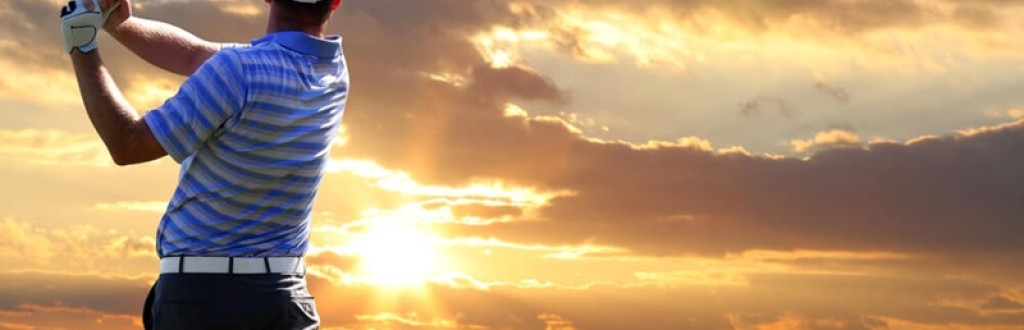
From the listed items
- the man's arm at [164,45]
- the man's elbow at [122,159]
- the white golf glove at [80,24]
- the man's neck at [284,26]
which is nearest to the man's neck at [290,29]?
the man's neck at [284,26]

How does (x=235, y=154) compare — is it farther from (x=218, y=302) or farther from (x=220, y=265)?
(x=218, y=302)

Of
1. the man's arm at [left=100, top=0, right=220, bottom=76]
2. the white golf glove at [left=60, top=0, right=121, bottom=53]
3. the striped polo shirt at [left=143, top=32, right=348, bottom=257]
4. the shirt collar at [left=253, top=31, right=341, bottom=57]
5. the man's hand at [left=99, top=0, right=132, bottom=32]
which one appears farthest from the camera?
the man's arm at [left=100, top=0, right=220, bottom=76]

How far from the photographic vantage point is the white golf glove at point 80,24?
6992mm

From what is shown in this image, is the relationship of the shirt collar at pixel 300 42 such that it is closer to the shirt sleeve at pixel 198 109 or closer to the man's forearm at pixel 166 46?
the shirt sleeve at pixel 198 109

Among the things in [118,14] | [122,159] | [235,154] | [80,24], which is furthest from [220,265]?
[118,14]

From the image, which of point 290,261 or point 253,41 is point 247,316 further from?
point 253,41

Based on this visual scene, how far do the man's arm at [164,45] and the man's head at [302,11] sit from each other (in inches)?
57.8

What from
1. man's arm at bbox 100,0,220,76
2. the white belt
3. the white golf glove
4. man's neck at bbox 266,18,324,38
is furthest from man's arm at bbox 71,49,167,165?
man's arm at bbox 100,0,220,76

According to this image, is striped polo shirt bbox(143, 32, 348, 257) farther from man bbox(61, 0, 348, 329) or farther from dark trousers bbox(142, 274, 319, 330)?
dark trousers bbox(142, 274, 319, 330)

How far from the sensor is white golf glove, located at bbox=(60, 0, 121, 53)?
699 cm

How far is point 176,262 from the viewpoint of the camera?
7090 mm

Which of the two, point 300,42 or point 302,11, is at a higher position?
point 302,11

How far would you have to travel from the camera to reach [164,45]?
28.6ft

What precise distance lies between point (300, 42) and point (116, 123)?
3.46 feet
